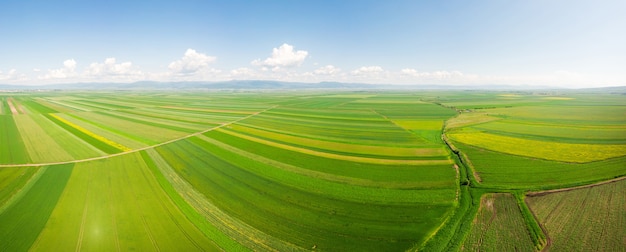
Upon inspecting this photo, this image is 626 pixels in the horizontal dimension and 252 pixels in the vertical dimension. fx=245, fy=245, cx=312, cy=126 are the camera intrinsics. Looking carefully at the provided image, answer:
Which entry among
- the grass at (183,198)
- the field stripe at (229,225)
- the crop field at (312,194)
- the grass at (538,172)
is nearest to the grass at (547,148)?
the crop field at (312,194)

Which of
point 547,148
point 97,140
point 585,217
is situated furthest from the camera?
point 97,140

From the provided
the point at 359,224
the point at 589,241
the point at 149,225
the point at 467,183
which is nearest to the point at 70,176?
the point at 149,225

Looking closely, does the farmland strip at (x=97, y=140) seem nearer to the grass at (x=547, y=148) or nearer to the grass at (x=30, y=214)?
the grass at (x=30, y=214)

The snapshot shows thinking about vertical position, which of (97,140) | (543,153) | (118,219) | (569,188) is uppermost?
(543,153)

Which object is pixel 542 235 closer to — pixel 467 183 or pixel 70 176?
pixel 467 183

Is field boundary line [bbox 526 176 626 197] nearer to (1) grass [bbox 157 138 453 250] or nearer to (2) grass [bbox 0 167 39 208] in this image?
(1) grass [bbox 157 138 453 250]

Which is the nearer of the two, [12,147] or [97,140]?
[12,147]

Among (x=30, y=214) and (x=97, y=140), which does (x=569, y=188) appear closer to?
(x=30, y=214)

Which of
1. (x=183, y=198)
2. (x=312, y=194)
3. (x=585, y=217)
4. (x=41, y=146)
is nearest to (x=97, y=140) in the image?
(x=41, y=146)
